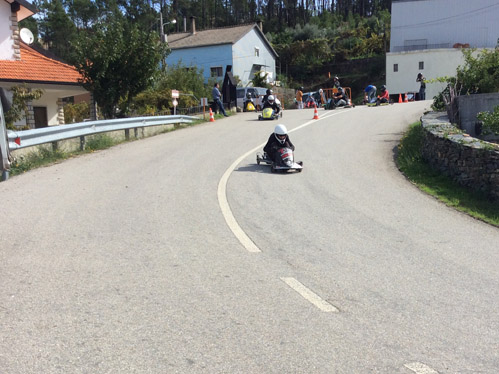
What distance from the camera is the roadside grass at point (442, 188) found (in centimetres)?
916

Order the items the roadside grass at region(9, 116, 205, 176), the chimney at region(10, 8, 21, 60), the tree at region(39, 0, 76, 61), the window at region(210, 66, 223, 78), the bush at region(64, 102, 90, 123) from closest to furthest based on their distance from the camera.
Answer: the roadside grass at region(9, 116, 205, 176), the chimney at region(10, 8, 21, 60), the bush at region(64, 102, 90, 123), the window at region(210, 66, 223, 78), the tree at region(39, 0, 76, 61)

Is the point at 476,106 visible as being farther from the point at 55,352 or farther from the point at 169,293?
the point at 55,352

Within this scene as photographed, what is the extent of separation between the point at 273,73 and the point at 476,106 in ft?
150

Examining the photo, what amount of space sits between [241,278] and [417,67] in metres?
49.7

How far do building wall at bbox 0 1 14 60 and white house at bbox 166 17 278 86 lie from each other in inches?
1116

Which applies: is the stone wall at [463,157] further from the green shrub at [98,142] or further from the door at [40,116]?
the door at [40,116]

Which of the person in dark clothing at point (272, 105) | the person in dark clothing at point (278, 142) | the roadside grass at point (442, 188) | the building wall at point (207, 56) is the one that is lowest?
the roadside grass at point (442, 188)

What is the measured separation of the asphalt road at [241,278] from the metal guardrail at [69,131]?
5.56 feet

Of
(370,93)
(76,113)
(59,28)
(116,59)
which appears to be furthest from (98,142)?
(59,28)

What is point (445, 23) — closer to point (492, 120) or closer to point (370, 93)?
point (370, 93)

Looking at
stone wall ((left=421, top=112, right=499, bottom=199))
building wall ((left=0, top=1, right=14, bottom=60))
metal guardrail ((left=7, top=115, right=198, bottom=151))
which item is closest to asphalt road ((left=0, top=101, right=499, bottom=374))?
stone wall ((left=421, top=112, right=499, bottom=199))

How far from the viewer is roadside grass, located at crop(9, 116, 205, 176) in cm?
1218

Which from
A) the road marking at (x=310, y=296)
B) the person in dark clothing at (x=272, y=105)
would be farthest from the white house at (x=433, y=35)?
the road marking at (x=310, y=296)

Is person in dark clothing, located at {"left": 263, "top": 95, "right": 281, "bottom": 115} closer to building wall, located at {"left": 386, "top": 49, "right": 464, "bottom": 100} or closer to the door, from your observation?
the door
